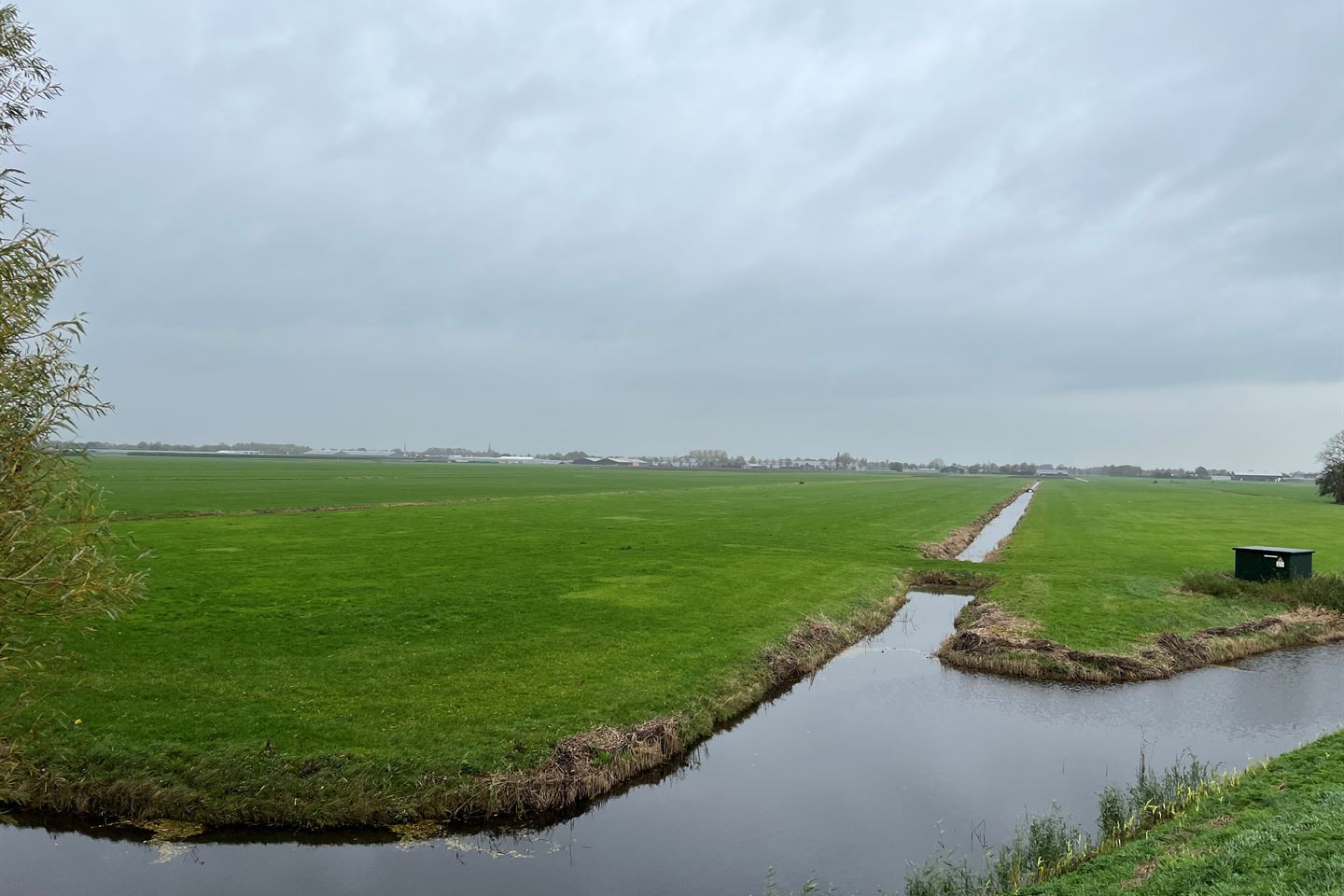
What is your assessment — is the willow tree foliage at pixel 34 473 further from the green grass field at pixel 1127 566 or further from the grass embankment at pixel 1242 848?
the green grass field at pixel 1127 566

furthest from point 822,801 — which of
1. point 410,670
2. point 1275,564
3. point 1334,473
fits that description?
point 1334,473

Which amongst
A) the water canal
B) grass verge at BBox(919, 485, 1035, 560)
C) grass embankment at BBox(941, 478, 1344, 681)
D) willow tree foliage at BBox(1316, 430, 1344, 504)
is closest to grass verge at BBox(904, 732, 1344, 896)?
the water canal

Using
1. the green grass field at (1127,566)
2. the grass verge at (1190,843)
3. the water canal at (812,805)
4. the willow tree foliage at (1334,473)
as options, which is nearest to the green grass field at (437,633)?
the green grass field at (1127,566)

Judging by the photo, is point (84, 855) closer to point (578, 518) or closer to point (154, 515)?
point (578, 518)

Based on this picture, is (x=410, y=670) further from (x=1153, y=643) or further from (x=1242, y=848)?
(x=1153, y=643)

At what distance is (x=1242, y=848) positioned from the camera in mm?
10188

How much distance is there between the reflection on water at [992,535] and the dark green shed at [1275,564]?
13.4 meters

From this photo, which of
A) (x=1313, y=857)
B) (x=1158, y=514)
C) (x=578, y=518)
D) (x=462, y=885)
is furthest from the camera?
(x=1158, y=514)

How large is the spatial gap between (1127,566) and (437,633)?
36.3m

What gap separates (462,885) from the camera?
12000 millimetres

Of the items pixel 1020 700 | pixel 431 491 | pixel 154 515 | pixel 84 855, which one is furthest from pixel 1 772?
pixel 431 491

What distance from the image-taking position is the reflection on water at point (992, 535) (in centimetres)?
4956

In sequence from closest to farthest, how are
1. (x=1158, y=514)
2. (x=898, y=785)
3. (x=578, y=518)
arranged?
(x=898, y=785) < (x=578, y=518) < (x=1158, y=514)

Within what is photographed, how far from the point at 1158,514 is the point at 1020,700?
71095mm
